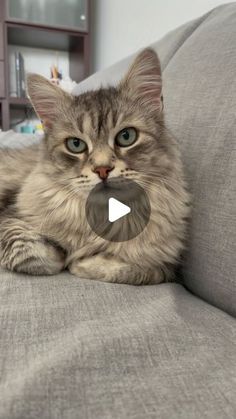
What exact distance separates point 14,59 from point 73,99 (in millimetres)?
2916

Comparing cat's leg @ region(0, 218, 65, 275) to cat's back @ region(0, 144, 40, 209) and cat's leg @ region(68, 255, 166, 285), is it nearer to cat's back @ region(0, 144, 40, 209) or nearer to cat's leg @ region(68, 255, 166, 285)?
cat's leg @ region(68, 255, 166, 285)

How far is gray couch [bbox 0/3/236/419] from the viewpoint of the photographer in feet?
1.75

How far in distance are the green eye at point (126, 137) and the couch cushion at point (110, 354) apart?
0.34 m

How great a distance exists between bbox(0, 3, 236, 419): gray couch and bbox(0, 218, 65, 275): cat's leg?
0.03 metres

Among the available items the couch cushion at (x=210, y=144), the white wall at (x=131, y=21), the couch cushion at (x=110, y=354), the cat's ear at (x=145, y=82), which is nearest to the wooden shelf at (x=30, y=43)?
the white wall at (x=131, y=21)

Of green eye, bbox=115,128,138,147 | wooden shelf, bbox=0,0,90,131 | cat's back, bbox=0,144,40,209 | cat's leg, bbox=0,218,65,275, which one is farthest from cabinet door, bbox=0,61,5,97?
green eye, bbox=115,128,138,147

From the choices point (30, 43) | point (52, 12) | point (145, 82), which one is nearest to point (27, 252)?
point (145, 82)

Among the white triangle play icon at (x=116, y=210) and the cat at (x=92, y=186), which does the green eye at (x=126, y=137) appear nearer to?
the cat at (x=92, y=186)

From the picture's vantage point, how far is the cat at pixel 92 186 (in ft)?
3.13

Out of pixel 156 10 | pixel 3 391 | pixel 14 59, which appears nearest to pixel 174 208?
pixel 3 391

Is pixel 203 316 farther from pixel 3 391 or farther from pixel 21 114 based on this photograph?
pixel 21 114

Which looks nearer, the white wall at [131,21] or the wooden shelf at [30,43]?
the white wall at [131,21]

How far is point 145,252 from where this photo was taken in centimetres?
102

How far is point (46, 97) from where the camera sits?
1.07m
